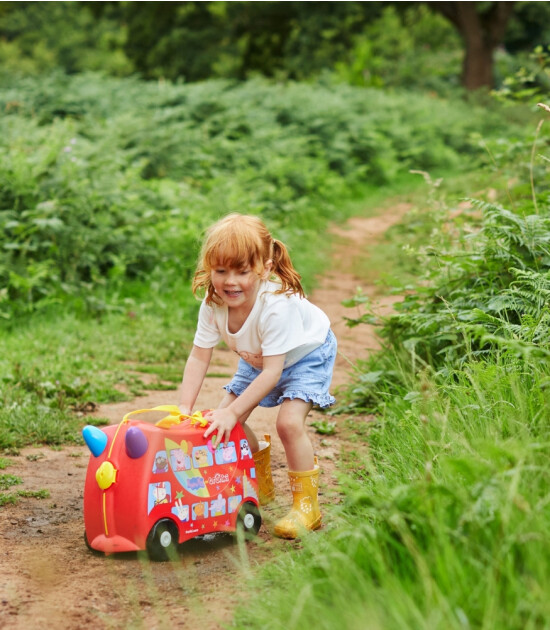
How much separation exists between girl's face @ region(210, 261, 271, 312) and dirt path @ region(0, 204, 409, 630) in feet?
2.72

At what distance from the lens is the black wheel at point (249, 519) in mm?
3150

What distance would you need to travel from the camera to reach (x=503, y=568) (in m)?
1.86

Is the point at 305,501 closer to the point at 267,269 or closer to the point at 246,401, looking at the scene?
the point at 246,401

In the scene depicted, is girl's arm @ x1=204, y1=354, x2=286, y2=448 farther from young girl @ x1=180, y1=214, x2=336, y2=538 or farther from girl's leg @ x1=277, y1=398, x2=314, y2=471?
girl's leg @ x1=277, y1=398, x2=314, y2=471

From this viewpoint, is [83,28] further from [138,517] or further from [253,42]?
[138,517]

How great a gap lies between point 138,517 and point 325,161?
12.2 m

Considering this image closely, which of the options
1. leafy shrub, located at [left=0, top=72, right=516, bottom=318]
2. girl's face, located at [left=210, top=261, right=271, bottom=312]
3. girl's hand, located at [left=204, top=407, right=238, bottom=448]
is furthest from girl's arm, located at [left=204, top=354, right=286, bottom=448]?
leafy shrub, located at [left=0, top=72, right=516, bottom=318]

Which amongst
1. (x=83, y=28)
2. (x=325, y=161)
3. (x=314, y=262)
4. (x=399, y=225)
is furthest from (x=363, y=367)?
(x=83, y=28)

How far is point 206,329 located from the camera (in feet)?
11.2

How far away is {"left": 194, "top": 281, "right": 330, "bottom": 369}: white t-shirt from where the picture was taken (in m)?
3.24

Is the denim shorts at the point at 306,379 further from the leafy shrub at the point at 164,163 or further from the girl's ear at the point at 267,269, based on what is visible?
the leafy shrub at the point at 164,163

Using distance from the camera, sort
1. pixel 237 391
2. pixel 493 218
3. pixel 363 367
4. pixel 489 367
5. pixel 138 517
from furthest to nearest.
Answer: pixel 363 367
pixel 493 218
pixel 237 391
pixel 489 367
pixel 138 517

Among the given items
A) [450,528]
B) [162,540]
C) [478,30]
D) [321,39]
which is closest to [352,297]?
[162,540]

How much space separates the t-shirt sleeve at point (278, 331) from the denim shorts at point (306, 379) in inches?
6.4
